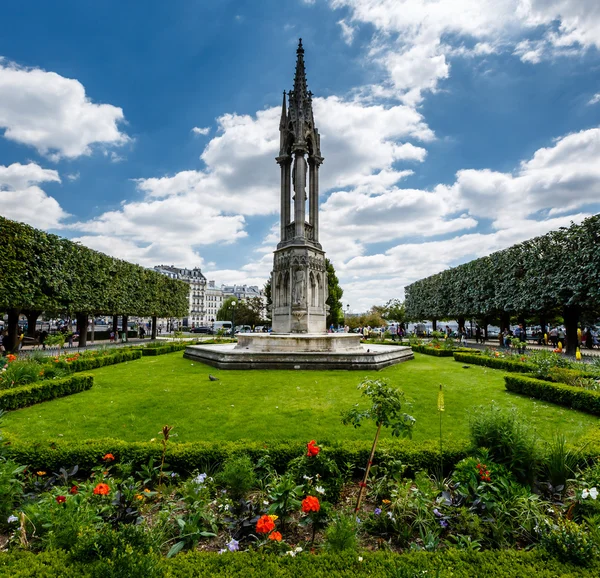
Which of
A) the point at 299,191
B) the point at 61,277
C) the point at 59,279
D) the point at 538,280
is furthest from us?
the point at 538,280

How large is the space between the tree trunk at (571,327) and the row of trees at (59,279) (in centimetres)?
3501

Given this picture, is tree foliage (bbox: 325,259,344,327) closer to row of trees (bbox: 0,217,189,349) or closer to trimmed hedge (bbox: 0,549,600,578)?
row of trees (bbox: 0,217,189,349)

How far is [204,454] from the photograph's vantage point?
512cm

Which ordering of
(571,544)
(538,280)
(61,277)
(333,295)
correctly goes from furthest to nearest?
(333,295) < (538,280) < (61,277) < (571,544)

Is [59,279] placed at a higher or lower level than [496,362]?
higher

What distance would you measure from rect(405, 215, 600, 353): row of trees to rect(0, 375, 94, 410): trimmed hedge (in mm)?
26077

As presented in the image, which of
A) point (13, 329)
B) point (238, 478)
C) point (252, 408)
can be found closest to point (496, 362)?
point (252, 408)

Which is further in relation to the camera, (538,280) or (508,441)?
(538,280)

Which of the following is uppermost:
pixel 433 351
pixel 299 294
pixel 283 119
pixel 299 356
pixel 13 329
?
pixel 283 119

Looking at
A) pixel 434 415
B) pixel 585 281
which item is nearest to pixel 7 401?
pixel 434 415

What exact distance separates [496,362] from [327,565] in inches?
647

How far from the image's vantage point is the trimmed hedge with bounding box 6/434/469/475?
16.2 ft

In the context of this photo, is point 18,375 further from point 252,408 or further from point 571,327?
point 571,327

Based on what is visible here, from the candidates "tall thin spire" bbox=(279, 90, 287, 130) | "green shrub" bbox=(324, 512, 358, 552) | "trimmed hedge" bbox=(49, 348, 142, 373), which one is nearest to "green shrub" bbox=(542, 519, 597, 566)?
"green shrub" bbox=(324, 512, 358, 552)
